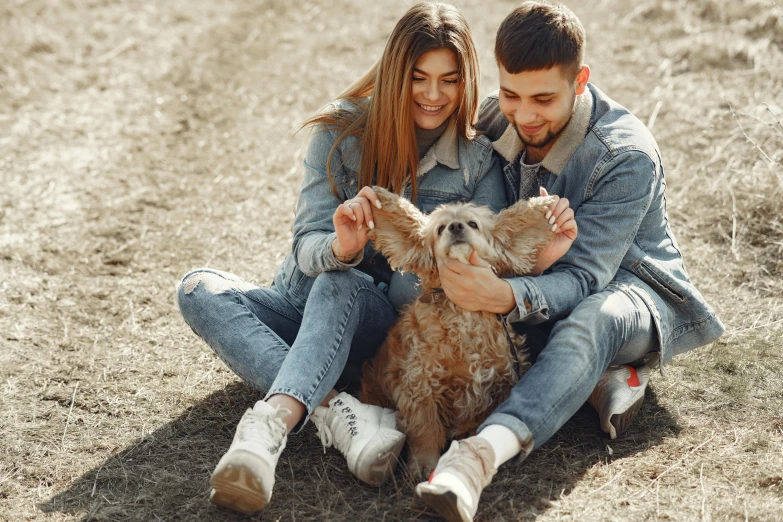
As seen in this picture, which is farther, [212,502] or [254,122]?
[254,122]

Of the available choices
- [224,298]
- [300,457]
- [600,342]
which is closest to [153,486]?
[300,457]

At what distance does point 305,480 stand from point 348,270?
94 cm

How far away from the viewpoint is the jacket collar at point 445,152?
404 centimetres

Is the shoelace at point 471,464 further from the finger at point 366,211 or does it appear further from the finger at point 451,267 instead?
the finger at point 366,211

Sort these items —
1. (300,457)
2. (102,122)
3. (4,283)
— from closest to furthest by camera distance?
1. (300,457)
2. (4,283)
3. (102,122)

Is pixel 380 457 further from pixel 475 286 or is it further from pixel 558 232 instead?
pixel 558 232

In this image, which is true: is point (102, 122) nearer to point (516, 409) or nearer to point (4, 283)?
point (4, 283)

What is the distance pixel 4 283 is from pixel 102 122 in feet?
9.35

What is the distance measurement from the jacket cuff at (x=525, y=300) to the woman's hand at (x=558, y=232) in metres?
0.12

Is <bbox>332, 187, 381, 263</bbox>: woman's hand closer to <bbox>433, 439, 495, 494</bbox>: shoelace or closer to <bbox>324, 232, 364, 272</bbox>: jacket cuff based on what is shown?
<bbox>324, 232, 364, 272</bbox>: jacket cuff

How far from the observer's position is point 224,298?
379 centimetres

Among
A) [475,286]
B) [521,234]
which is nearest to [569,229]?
[521,234]

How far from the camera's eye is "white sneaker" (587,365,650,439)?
355 centimetres

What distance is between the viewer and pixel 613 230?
3598mm
